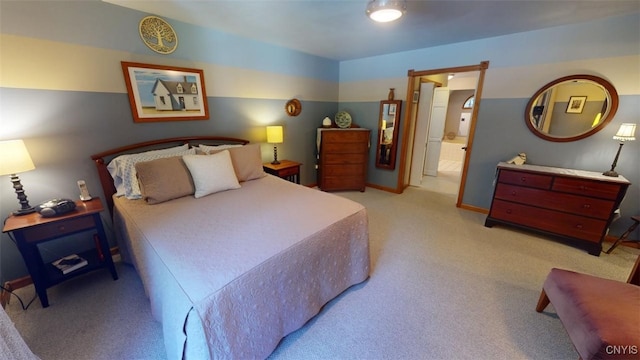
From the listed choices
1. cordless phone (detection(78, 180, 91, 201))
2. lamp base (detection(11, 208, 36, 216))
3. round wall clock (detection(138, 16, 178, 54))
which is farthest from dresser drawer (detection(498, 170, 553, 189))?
lamp base (detection(11, 208, 36, 216))

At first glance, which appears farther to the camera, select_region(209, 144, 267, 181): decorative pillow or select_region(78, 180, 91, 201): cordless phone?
select_region(209, 144, 267, 181): decorative pillow

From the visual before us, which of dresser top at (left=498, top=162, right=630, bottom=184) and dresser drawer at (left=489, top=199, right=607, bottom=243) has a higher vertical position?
dresser top at (left=498, top=162, right=630, bottom=184)

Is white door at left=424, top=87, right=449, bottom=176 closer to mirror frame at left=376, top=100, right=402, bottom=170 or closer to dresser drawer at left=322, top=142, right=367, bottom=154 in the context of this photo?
mirror frame at left=376, top=100, right=402, bottom=170

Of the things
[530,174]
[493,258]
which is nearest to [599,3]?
[530,174]

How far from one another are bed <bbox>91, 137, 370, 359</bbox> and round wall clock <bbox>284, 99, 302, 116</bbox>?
1489mm

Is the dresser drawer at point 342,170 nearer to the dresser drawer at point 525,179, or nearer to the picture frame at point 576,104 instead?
the dresser drawer at point 525,179

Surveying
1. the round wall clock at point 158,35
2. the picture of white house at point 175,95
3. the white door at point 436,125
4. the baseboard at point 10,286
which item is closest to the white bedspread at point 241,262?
the baseboard at point 10,286

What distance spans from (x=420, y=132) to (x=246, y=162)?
11.2ft

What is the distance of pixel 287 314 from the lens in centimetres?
143

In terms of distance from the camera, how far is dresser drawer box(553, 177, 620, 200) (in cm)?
226

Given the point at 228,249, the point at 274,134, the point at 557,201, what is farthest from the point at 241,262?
the point at 557,201

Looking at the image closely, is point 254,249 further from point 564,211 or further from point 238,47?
point 564,211

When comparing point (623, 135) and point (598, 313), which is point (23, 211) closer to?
point (598, 313)

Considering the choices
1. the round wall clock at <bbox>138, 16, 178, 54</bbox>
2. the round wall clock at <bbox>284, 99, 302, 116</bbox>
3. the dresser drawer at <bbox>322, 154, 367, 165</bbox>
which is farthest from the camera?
the dresser drawer at <bbox>322, 154, 367, 165</bbox>
